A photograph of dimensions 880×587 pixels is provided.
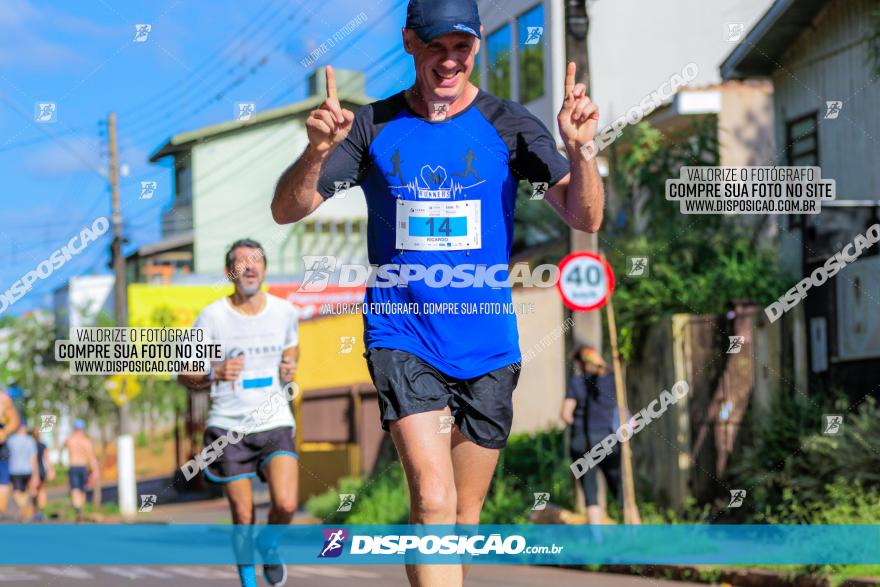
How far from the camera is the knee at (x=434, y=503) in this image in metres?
5.22

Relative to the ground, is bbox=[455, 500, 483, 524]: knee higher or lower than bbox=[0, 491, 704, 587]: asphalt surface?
higher

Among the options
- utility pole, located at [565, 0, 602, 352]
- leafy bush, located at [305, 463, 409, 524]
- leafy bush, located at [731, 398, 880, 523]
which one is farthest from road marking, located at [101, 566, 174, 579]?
leafy bush, located at [731, 398, 880, 523]

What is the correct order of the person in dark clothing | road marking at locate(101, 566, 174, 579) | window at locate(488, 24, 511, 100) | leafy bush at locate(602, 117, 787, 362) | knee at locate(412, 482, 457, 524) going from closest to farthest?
knee at locate(412, 482, 457, 524) < road marking at locate(101, 566, 174, 579) < the person in dark clothing < leafy bush at locate(602, 117, 787, 362) < window at locate(488, 24, 511, 100)

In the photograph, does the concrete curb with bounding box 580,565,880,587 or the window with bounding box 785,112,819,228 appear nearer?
the concrete curb with bounding box 580,565,880,587

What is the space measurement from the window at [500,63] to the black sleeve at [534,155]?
72.7 feet

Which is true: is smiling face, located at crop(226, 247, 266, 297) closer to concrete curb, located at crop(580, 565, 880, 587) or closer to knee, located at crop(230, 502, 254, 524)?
knee, located at crop(230, 502, 254, 524)

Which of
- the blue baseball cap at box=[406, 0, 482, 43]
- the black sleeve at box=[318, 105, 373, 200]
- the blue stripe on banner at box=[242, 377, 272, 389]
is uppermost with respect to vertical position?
the blue baseball cap at box=[406, 0, 482, 43]

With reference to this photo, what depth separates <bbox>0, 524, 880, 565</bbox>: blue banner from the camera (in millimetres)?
6336

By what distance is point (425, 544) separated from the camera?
514cm

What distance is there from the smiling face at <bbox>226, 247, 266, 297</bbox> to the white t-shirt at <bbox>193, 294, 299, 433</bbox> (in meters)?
0.20

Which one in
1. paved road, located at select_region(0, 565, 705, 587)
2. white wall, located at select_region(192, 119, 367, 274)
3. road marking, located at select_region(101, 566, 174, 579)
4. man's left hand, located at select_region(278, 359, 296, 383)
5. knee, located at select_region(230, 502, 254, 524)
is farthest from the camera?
white wall, located at select_region(192, 119, 367, 274)

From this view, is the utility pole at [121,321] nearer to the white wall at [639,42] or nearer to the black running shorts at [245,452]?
the white wall at [639,42]

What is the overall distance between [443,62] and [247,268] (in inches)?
131

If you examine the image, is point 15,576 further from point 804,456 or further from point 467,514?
point 467,514
